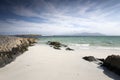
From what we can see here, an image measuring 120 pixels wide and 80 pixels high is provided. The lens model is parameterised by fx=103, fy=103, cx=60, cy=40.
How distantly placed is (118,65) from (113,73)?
530 mm

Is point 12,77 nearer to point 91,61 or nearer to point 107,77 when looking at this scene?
point 107,77

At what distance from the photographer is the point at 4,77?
16.8 ft

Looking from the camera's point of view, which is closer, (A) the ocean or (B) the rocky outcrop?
(B) the rocky outcrop

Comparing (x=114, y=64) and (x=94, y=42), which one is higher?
(x=114, y=64)

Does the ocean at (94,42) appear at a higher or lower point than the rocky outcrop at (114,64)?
lower

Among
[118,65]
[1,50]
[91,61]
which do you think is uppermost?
[1,50]

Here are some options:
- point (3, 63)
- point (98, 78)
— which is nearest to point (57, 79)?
point (98, 78)

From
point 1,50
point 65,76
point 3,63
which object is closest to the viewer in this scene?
point 65,76

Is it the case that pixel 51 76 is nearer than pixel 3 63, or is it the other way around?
pixel 51 76

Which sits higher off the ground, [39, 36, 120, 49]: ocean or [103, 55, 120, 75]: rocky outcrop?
[103, 55, 120, 75]: rocky outcrop

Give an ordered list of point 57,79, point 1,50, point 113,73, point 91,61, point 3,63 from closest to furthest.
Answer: point 57,79 → point 113,73 → point 3,63 → point 1,50 → point 91,61

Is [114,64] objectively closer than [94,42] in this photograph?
Yes

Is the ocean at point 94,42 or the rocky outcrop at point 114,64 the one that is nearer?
the rocky outcrop at point 114,64

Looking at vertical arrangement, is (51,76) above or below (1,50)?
below
